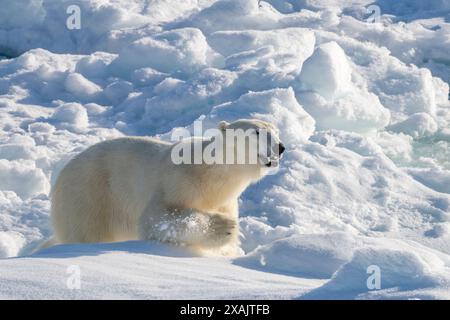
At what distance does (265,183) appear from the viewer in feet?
20.0

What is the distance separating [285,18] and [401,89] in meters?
2.80

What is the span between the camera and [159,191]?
13.4ft

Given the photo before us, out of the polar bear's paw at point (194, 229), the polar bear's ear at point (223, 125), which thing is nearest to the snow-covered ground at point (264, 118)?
the polar bear's paw at point (194, 229)

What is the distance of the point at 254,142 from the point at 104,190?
1.08m

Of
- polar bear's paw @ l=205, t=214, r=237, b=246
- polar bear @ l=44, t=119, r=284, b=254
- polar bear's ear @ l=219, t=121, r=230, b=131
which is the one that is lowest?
polar bear's paw @ l=205, t=214, r=237, b=246

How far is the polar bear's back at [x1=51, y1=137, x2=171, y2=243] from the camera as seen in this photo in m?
4.36

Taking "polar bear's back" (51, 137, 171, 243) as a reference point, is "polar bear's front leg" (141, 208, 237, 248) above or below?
below

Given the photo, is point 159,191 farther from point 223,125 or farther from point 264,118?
point 264,118

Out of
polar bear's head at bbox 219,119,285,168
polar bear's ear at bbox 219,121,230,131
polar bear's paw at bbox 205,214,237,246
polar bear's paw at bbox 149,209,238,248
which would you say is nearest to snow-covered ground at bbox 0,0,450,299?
polar bear's paw at bbox 149,209,238,248

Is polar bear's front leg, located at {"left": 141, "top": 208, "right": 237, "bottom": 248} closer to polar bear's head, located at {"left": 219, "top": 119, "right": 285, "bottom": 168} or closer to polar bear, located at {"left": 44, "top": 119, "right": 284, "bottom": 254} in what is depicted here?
polar bear, located at {"left": 44, "top": 119, "right": 284, "bottom": 254}

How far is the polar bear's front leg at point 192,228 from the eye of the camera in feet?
12.5

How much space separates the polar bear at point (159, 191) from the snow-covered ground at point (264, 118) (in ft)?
0.86
